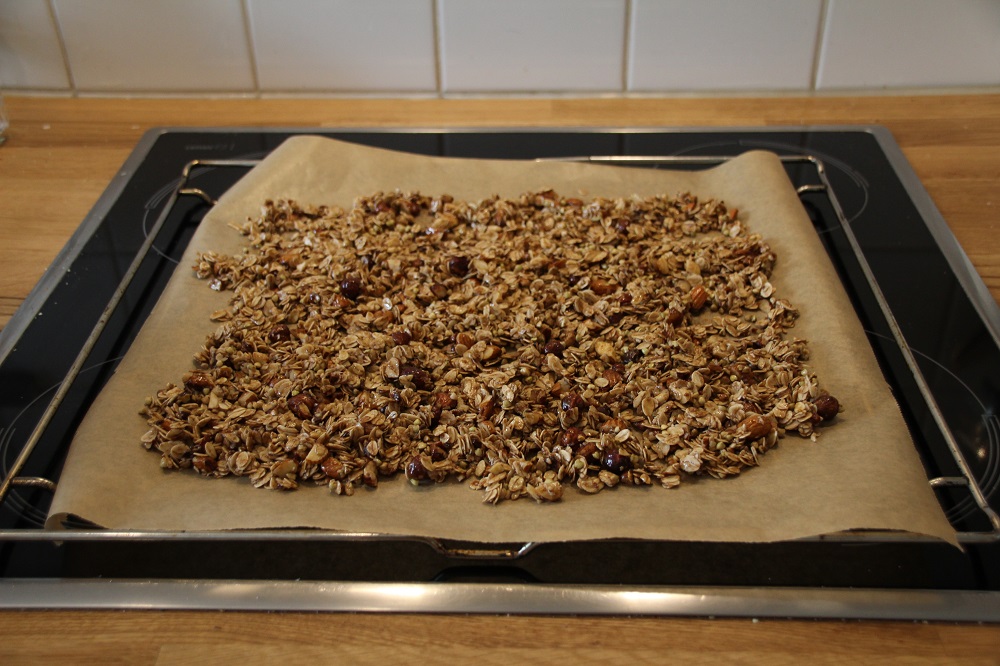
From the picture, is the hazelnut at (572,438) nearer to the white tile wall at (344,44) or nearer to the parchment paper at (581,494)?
the parchment paper at (581,494)

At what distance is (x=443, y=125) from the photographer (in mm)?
1186

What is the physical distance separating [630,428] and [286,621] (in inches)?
11.6

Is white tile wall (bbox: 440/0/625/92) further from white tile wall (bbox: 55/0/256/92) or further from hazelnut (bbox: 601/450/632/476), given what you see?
hazelnut (bbox: 601/450/632/476)

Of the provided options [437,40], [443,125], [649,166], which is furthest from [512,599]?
[437,40]

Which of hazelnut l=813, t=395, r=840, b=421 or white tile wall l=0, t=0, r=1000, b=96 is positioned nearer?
hazelnut l=813, t=395, r=840, b=421

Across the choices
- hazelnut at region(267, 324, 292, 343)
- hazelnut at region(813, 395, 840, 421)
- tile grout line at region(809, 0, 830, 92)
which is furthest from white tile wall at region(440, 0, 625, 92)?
hazelnut at region(813, 395, 840, 421)

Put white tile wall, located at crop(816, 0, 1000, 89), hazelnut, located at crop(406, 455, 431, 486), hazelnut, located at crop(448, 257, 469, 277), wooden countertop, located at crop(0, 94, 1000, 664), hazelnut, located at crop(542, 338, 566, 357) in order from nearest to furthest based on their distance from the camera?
wooden countertop, located at crop(0, 94, 1000, 664), hazelnut, located at crop(406, 455, 431, 486), hazelnut, located at crop(542, 338, 566, 357), hazelnut, located at crop(448, 257, 469, 277), white tile wall, located at crop(816, 0, 1000, 89)

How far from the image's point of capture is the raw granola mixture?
69 centimetres

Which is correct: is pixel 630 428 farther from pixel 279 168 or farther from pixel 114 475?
pixel 279 168

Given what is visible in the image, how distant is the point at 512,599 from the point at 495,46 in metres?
0.83

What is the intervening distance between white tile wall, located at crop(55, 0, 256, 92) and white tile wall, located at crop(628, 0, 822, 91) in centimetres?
54

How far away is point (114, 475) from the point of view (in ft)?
2.21

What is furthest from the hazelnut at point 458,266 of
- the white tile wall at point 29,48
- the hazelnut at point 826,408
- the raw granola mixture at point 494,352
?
the white tile wall at point 29,48

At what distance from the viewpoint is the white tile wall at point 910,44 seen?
1174mm
